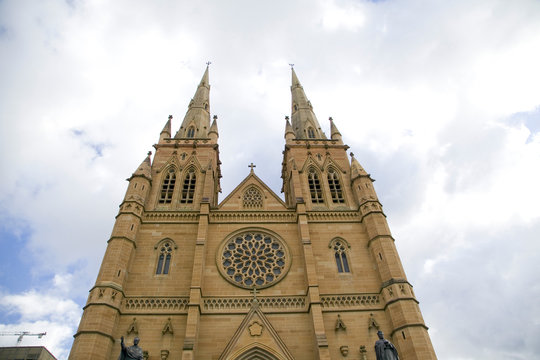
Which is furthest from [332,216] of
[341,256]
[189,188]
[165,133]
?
[165,133]

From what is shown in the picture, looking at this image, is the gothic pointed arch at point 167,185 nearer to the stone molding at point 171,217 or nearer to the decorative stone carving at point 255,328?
the stone molding at point 171,217

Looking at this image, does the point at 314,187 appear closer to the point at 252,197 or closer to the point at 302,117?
the point at 252,197

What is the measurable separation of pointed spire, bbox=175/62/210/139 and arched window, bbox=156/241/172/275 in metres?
11.7

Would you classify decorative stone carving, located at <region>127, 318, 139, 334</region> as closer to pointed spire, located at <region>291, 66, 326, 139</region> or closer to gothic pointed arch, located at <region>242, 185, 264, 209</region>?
gothic pointed arch, located at <region>242, 185, 264, 209</region>

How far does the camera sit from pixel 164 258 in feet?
68.5

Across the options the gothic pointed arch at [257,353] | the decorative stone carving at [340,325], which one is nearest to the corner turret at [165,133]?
the gothic pointed arch at [257,353]

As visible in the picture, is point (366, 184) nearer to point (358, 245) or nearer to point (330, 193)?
point (330, 193)

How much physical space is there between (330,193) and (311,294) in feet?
29.1

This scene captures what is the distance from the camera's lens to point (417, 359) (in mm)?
16031

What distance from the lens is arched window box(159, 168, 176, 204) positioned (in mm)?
24516

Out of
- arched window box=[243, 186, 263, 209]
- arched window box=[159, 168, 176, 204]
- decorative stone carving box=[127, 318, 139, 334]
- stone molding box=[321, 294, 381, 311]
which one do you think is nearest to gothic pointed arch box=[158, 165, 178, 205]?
arched window box=[159, 168, 176, 204]

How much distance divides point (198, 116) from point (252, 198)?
489 inches

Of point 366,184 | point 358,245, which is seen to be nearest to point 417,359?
point 358,245

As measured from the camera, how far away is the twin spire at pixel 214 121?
31.0 metres
